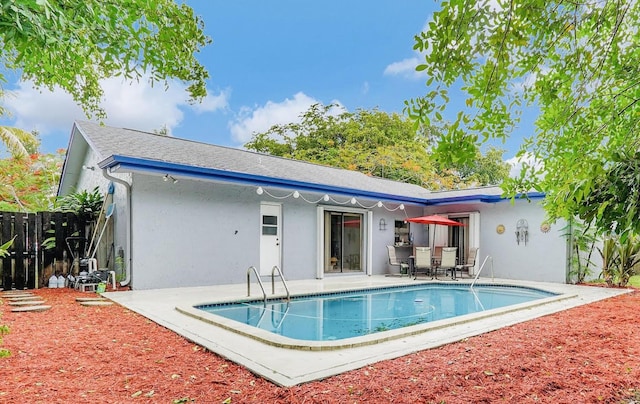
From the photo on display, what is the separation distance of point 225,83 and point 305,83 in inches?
291

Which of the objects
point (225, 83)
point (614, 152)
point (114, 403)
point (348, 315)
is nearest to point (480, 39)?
point (614, 152)

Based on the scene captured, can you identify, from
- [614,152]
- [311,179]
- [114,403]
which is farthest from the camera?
[311,179]

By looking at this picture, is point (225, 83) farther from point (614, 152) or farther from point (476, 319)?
point (614, 152)

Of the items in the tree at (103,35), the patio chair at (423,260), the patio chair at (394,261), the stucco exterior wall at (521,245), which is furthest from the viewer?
the patio chair at (394,261)

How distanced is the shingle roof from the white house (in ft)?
0.13

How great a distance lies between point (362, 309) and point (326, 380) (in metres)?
4.77

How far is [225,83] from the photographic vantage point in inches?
835

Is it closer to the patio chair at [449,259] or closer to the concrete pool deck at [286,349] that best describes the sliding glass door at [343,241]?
the patio chair at [449,259]

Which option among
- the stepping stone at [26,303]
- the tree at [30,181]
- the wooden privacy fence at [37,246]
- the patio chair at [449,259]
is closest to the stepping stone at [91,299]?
the stepping stone at [26,303]

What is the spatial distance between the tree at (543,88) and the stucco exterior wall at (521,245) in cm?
903

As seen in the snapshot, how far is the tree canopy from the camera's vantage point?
26.0 metres

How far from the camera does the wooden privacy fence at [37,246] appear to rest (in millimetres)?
8664

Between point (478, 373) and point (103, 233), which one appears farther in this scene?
point (103, 233)

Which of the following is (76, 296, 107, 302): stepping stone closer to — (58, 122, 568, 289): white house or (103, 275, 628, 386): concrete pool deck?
(103, 275, 628, 386): concrete pool deck
